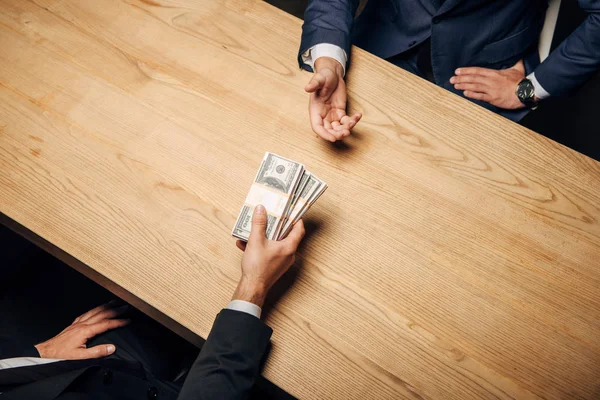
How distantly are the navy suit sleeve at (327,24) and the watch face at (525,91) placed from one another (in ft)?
2.67

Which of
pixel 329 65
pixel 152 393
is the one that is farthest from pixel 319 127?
pixel 152 393

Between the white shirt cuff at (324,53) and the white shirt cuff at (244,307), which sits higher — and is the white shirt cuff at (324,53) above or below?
above

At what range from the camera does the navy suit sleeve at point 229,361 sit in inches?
34.9

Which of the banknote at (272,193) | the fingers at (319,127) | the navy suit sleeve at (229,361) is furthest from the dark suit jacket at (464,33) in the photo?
the navy suit sleeve at (229,361)

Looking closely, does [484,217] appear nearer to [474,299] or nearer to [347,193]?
[474,299]

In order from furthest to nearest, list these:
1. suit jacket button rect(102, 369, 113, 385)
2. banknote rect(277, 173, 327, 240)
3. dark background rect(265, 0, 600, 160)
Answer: dark background rect(265, 0, 600, 160), suit jacket button rect(102, 369, 113, 385), banknote rect(277, 173, 327, 240)

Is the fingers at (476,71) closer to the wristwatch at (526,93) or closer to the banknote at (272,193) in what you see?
the wristwatch at (526,93)

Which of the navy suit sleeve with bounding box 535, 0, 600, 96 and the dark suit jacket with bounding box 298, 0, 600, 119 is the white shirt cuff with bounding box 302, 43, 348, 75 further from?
the navy suit sleeve with bounding box 535, 0, 600, 96

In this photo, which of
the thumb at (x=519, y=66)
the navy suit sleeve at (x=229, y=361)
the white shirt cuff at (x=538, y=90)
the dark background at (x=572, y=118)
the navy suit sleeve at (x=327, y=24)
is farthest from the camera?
the dark background at (x=572, y=118)

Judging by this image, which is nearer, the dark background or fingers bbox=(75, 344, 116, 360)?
A: fingers bbox=(75, 344, 116, 360)

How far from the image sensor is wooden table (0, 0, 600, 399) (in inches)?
38.2

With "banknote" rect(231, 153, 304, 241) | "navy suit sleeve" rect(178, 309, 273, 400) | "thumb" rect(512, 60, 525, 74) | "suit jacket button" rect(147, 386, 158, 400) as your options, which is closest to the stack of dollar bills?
"banknote" rect(231, 153, 304, 241)

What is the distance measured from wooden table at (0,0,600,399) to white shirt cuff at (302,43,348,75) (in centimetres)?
5

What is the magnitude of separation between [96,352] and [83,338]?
0.07m
